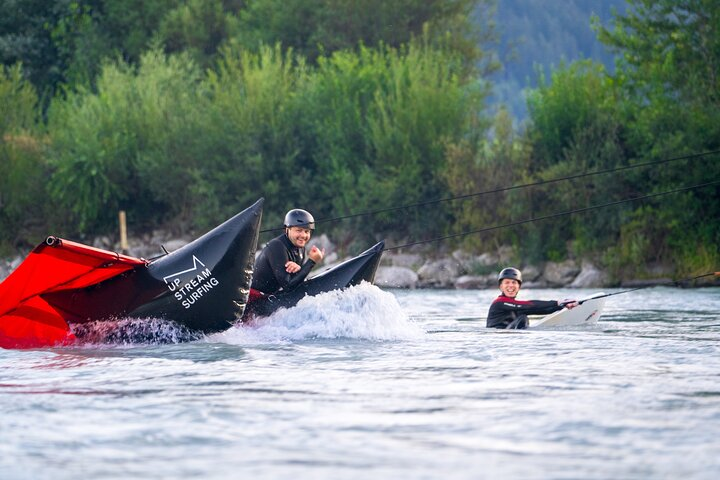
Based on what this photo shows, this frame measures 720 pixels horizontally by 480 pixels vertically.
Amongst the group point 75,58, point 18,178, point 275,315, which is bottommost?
point 275,315

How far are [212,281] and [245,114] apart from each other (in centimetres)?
2453

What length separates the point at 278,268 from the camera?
1311 cm

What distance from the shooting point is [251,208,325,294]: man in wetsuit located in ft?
42.9

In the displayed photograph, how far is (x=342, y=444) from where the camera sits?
22.3 feet

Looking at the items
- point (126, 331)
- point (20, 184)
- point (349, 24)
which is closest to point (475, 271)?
point (20, 184)

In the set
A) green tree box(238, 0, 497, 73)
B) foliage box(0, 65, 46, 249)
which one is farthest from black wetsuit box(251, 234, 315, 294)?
green tree box(238, 0, 497, 73)

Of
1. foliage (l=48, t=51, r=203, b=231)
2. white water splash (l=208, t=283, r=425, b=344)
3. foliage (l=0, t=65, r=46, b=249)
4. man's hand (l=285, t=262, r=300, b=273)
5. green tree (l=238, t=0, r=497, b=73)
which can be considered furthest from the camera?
green tree (l=238, t=0, r=497, b=73)

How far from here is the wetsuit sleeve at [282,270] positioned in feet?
42.9

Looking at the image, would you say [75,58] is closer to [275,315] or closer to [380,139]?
[380,139]

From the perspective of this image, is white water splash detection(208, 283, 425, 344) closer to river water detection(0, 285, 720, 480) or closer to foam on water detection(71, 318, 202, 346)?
river water detection(0, 285, 720, 480)

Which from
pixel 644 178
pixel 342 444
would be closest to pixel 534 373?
pixel 342 444

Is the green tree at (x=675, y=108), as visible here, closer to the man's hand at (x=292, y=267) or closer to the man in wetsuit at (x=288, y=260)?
the man in wetsuit at (x=288, y=260)

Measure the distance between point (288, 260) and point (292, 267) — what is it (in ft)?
0.61

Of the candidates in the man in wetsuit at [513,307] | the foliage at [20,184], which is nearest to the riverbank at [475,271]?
the foliage at [20,184]
